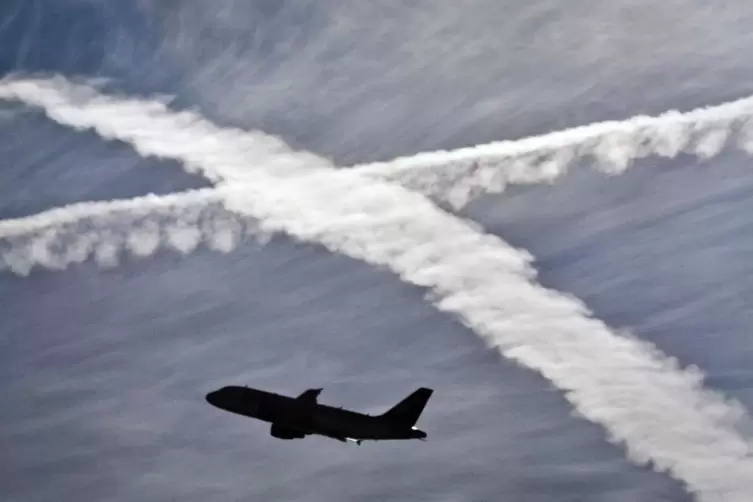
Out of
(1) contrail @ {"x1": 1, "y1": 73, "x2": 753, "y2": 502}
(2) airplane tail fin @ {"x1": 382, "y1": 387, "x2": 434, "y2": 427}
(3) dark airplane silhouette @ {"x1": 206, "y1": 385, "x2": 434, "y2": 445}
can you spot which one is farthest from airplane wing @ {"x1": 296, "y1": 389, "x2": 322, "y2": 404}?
(1) contrail @ {"x1": 1, "y1": 73, "x2": 753, "y2": 502}

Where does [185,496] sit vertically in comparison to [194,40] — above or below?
below

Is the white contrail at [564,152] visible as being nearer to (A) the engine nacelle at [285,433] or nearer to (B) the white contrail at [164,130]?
(B) the white contrail at [164,130]

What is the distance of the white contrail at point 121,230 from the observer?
3.77m

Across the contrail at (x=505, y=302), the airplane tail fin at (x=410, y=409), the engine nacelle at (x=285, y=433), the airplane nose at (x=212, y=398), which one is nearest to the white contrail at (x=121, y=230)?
the contrail at (x=505, y=302)

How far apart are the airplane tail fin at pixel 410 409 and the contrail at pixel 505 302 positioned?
33cm

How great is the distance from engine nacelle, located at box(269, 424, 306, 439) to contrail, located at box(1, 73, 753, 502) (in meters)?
0.74

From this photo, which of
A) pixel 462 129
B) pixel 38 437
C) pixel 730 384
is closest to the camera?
pixel 730 384

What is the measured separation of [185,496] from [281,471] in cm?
41

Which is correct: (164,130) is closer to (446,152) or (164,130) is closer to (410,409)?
(446,152)

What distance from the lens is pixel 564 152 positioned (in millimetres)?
3533

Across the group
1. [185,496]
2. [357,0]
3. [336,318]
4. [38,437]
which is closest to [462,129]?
[357,0]

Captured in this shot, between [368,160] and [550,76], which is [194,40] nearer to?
[368,160]

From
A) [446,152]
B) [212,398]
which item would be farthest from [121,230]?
[446,152]

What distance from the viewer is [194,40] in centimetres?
381
